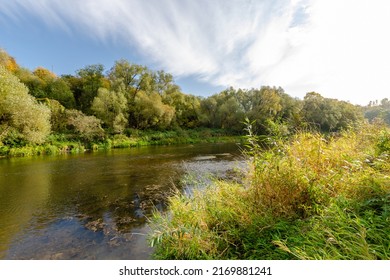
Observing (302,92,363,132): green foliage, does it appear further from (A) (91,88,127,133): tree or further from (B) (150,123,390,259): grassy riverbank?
(A) (91,88,127,133): tree

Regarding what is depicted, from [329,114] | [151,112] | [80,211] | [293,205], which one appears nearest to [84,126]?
[151,112]

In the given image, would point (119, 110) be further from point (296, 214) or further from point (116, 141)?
point (296, 214)

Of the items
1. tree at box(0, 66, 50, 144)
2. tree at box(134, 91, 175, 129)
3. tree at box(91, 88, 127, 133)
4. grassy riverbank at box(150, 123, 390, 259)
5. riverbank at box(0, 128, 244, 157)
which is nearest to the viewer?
grassy riverbank at box(150, 123, 390, 259)

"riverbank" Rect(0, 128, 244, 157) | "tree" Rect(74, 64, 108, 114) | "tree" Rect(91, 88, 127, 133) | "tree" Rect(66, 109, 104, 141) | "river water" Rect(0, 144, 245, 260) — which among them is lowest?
"river water" Rect(0, 144, 245, 260)

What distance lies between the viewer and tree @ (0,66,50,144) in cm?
1648

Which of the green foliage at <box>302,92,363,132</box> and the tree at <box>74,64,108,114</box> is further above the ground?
the tree at <box>74,64,108,114</box>

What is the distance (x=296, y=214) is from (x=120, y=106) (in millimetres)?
34390

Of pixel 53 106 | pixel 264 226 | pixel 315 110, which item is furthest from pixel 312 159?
pixel 53 106

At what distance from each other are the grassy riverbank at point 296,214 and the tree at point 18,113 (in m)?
19.3

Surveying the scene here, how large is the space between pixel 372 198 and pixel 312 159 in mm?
1264

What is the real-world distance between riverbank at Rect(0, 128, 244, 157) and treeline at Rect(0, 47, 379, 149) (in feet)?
2.73

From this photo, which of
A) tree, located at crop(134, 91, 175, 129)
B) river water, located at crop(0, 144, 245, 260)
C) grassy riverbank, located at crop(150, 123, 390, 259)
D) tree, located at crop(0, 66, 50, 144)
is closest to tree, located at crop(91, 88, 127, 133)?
tree, located at crop(134, 91, 175, 129)
